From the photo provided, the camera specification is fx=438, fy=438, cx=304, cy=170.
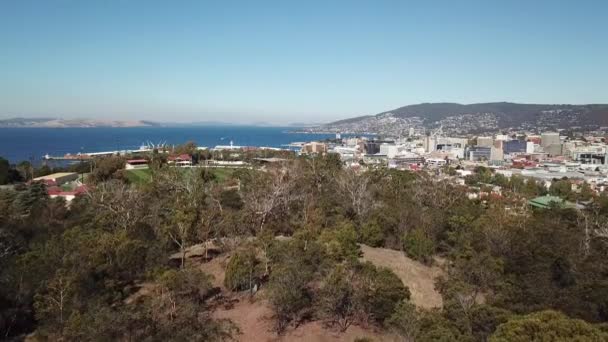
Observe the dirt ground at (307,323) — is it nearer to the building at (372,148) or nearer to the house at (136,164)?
the house at (136,164)

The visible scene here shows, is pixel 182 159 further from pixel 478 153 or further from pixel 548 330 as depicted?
pixel 478 153

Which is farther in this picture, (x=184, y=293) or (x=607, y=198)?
(x=607, y=198)

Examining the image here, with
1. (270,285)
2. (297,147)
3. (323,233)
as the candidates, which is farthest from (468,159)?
(270,285)

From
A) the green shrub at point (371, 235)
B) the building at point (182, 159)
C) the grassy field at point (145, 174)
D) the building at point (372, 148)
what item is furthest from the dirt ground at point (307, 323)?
the building at point (372, 148)

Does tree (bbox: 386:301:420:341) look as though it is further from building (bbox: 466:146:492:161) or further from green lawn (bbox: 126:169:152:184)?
building (bbox: 466:146:492:161)

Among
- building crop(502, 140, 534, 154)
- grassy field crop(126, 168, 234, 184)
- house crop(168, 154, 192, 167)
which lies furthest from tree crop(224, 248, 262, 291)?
building crop(502, 140, 534, 154)

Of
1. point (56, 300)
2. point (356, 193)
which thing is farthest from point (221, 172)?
point (56, 300)

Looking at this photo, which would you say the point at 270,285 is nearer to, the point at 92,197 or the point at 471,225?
the point at 471,225
